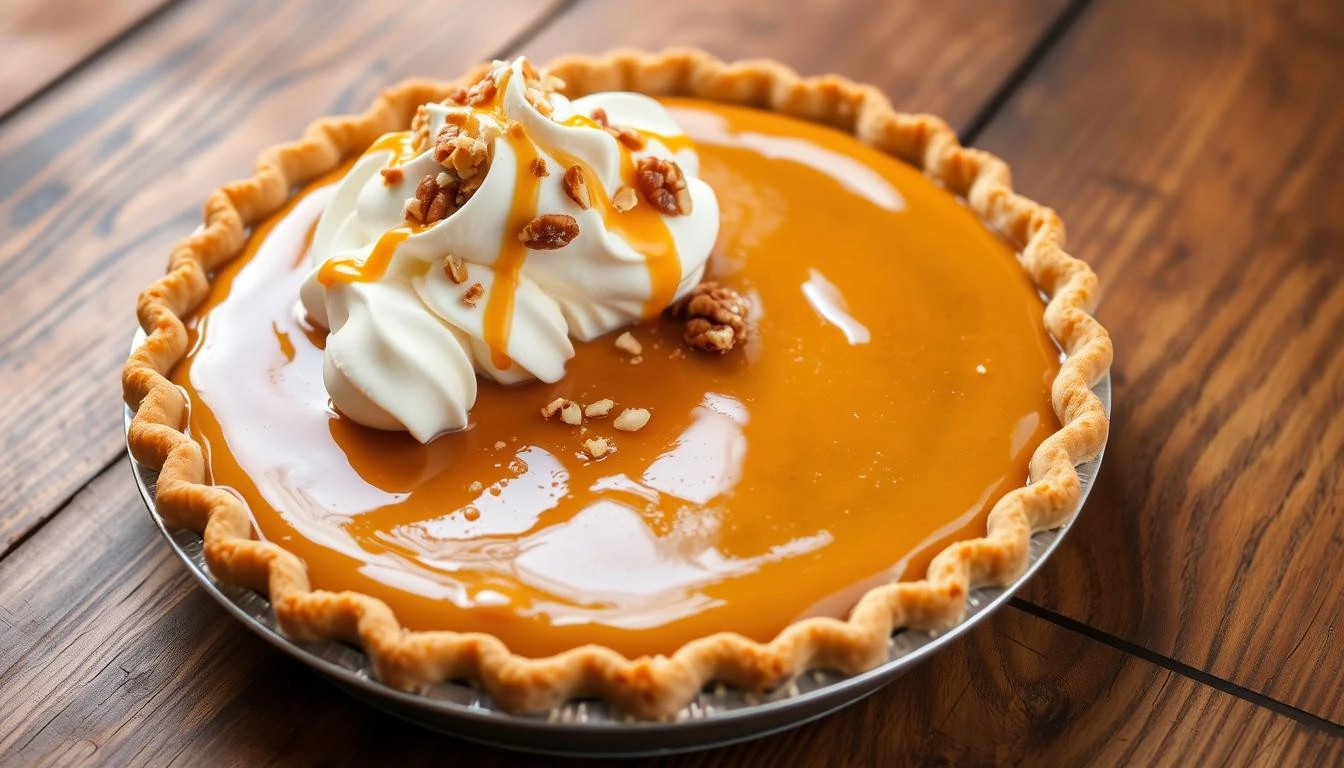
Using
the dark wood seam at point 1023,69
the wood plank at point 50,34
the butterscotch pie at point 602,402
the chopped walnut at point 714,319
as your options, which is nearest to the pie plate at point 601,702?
the butterscotch pie at point 602,402

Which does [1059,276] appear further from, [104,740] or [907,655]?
[104,740]

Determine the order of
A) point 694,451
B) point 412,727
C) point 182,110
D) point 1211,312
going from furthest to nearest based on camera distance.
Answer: point 182,110 → point 1211,312 → point 694,451 → point 412,727

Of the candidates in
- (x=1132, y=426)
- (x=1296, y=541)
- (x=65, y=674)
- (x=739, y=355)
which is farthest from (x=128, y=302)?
(x=1296, y=541)

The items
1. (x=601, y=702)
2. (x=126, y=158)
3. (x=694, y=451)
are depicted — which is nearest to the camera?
(x=601, y=702)

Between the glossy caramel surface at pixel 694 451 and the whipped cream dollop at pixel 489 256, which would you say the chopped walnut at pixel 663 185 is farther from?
the glossy caramel surface at pixel 694 451

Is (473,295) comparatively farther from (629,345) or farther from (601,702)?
(601,702)

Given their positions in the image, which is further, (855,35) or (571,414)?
(855,35)

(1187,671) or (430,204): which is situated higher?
(430,204)

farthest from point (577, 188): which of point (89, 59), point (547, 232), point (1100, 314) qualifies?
point (89, 59)
